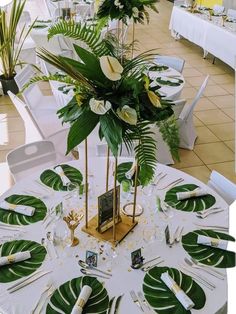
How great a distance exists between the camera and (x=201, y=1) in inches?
295

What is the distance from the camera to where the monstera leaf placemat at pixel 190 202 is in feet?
5.93

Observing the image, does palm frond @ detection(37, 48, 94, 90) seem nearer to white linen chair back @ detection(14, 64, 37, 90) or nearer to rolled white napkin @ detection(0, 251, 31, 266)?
rolled white napkin @ detection(0, 251, 31, 266)

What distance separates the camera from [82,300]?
1324 mm

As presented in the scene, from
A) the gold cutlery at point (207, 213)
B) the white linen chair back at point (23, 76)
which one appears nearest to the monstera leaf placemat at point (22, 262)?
the gold cutlery at point (207, 213)

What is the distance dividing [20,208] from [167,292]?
0.80 meters

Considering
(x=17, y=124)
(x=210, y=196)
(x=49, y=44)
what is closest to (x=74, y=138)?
(x=210, y=196)

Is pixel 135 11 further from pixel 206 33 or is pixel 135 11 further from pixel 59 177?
pixel 206 33

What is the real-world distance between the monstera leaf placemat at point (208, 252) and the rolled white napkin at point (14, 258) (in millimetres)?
680

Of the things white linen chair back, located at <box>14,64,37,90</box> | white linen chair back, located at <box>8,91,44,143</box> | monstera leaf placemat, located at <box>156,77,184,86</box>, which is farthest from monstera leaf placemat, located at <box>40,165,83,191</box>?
monstera leaf placemat, located at <box>156,77,184,86</box>

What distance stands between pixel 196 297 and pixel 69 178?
0.94 meters

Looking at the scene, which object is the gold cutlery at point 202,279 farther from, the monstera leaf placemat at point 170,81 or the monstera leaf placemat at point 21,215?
the monstera leaf placemat at point 170,81

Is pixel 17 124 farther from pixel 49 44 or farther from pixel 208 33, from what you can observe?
pixel 208 33

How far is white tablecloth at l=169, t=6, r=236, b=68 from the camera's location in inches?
209

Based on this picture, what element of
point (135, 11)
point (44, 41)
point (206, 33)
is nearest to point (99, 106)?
point (135, 11)
